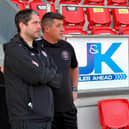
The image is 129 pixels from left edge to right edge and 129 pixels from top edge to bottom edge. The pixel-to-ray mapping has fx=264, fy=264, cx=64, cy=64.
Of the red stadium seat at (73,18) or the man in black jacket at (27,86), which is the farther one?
the red stadium seat at (73,18)

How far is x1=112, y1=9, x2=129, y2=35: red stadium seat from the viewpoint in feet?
15.3

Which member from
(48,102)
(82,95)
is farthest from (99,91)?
(48,102)

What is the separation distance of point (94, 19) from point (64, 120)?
2.75 meters

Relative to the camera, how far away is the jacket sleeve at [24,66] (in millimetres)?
1583

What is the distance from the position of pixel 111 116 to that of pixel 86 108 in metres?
0.29

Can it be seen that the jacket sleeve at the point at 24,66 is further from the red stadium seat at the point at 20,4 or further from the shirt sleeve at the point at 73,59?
the red stadium seat at the point at 20,4

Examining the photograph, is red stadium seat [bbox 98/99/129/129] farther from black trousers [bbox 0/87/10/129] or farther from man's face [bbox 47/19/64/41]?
black trousers [bbox 0/87/10/129]

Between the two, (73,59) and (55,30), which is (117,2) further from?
(55,30)

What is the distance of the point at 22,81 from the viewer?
1.62m

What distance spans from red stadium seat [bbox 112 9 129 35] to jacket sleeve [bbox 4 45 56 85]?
126 inches

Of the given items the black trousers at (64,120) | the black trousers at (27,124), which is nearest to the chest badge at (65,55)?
the black trousers at (64,120)

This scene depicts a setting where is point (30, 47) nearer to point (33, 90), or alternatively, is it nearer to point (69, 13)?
point (33, 90)

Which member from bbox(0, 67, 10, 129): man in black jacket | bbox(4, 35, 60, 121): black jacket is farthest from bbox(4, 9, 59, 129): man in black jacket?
bbox(0, 67, 10, 129): man in black jacket

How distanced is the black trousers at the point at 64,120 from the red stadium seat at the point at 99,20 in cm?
245
